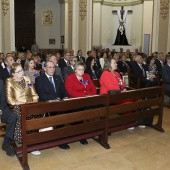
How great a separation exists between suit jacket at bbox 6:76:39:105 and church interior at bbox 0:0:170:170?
818mm

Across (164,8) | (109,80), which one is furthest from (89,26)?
(109,80)

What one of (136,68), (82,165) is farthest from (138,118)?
(136,68)

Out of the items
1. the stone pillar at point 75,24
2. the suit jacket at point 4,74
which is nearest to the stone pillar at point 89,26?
the stone pillar at point 75,24

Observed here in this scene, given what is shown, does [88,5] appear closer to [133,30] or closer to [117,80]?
[133,30]

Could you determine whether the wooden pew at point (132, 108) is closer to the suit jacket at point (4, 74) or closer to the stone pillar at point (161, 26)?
the suit jacket at point (4, 74)

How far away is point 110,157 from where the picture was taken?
365 centimetres

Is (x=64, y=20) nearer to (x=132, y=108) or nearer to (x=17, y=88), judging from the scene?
(x=132, y=108)

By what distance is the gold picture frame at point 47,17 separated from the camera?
16.1 m

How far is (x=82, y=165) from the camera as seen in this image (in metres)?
3.40

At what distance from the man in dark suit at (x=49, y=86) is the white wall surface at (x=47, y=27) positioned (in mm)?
12287

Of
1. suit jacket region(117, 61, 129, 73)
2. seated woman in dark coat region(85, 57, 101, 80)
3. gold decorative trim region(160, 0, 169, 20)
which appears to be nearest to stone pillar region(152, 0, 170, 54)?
gold decorative trim region(160, 0, 169, 20)

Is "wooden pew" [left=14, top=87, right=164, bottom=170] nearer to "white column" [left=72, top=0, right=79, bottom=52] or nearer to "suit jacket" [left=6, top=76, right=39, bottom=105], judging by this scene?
"suit jacket" [left=6, top=76, right=39, bottom=105]

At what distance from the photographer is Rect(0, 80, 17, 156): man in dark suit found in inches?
137

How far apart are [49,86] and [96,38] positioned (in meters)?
12.1
